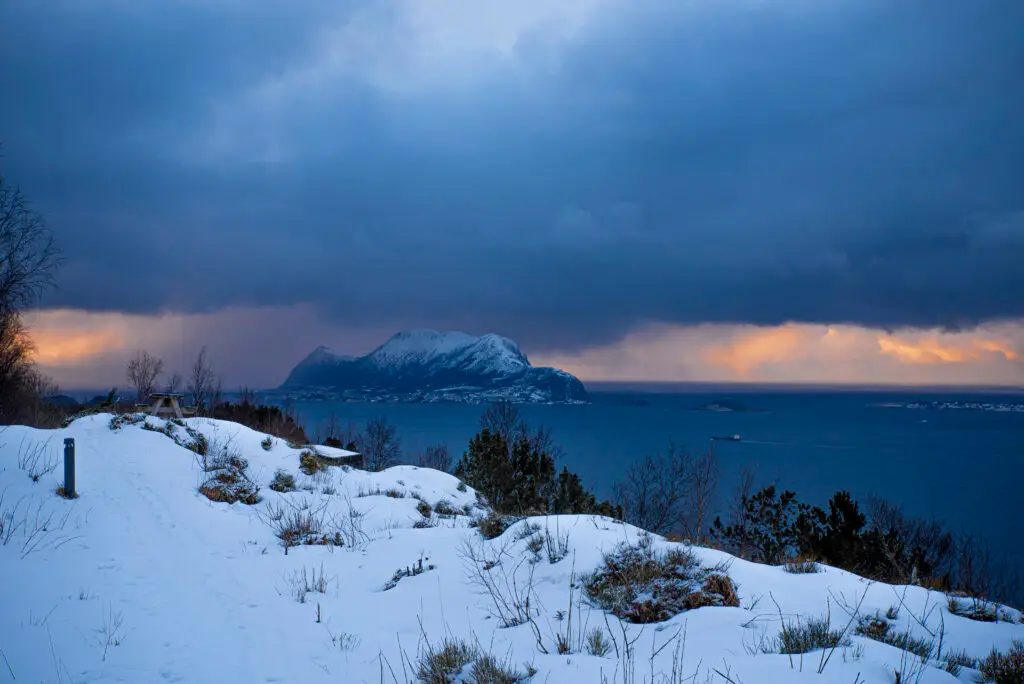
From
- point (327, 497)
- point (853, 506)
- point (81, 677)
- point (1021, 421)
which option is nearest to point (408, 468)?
point (327, 497)

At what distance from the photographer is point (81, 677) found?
3787 mm

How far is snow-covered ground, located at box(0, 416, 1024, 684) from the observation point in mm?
3793

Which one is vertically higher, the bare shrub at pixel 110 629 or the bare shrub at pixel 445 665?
the bare shrub at pixel 445 665

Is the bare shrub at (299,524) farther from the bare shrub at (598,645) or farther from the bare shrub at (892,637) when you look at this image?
the bare shrub at (892,637)

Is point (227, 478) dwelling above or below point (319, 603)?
above

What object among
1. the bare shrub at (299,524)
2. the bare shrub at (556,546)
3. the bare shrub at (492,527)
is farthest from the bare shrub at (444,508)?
the bare shrub at (556,546)

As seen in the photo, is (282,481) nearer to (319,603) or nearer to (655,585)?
(319,603)

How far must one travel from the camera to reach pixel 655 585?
16.9 ft

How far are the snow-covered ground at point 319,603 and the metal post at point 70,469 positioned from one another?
0.25m

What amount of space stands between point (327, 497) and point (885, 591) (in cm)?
993

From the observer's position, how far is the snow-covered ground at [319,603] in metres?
3.79

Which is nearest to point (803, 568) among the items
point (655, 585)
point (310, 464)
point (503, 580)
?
point (655, 585)

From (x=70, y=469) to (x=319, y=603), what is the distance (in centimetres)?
572

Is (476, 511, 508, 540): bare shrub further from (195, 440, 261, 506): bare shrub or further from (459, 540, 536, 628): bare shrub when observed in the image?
(195, 440, 261, 506): bare shrub
